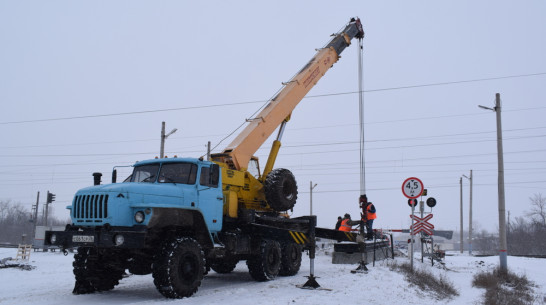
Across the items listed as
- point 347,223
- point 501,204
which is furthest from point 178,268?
point 501,204

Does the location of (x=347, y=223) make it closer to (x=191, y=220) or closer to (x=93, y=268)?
(x=191, y=220)

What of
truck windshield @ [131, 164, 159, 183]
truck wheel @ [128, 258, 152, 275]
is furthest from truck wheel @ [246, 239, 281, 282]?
truck windshield @ [131, 164, 159, 183]

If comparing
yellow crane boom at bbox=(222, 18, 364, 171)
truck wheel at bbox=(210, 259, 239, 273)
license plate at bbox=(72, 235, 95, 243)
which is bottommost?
truck wheel at bbox=(210, 259, 239, 273)

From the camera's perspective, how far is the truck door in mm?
10867

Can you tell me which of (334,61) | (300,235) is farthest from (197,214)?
(334,61)

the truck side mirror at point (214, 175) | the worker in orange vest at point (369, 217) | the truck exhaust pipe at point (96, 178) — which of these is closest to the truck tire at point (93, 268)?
the truck exhaust pipe at point (96, 178)

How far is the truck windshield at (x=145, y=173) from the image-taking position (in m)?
10.9

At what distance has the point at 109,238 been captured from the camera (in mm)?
8664

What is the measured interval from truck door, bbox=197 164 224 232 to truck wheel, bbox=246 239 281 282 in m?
1.77

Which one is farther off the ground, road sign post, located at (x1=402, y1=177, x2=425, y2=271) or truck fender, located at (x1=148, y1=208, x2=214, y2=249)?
road sign post, located at (x1=402, y1=177, x2=425, y2=271)

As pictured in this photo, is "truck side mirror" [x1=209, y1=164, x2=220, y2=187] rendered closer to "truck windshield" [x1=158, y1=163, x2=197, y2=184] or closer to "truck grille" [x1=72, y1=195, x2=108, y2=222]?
"truck windshield" [x1=158, y1=163, x2=197, y2=184]

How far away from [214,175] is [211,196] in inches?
21.3

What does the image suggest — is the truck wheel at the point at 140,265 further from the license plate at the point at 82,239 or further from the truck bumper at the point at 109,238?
the license plate at the point at 82,239

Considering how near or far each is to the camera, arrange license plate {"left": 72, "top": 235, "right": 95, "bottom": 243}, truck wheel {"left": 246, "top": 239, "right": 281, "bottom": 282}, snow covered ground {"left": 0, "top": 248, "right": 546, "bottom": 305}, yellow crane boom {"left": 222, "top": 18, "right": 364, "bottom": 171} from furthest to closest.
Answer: yellow crane boom {"left": 222, "top": 18, "right": 364, "bottom": 171}, truck wheel {"left": 246, "top": 239, "right": 281, "bottom": 282}, snow covered ground {"left": 0, "top": 248, "right": 546, "bottom": 305}, license plate {"left": 72, "top": 235, "right": 95, "bottom": 243}
